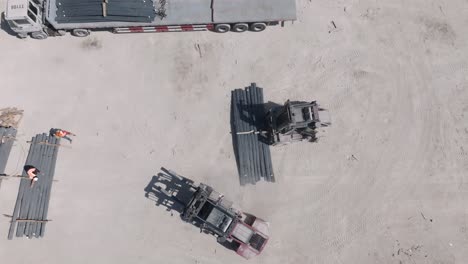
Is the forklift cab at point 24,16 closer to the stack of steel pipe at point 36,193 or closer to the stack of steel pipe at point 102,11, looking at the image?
the stack of steel pipe at point 102,11

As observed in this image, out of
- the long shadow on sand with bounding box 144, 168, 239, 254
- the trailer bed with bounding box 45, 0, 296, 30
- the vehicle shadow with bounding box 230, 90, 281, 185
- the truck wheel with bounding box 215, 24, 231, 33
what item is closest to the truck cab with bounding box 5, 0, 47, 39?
the trailer bed with bounding box 45, 0, 296, 30

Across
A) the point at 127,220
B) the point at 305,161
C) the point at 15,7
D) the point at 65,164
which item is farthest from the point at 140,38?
the point at 305,161

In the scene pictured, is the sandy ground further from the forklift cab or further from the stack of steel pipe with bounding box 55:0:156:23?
the stack of steel pipe with bounding box 55:0:156:23

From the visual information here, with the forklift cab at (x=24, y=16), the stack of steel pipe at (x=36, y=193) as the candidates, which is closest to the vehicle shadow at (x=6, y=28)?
the forklift cab at (x=24, y=16)

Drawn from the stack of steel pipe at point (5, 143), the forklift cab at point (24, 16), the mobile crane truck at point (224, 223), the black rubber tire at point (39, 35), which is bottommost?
the mobile crane truck at point (224, 223)

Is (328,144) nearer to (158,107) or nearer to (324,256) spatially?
(324,256)

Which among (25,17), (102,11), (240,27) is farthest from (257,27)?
(25,17)
